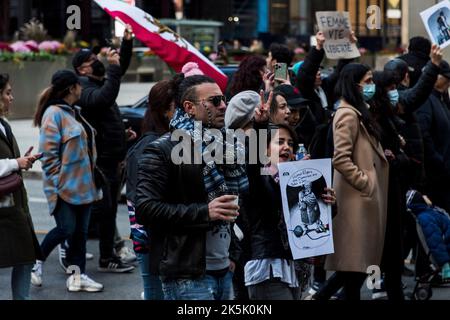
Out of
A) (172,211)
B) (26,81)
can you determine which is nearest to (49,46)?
(26,81)

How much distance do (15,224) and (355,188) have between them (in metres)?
2.20

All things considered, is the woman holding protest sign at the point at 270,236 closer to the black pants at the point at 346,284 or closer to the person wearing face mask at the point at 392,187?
the black pants at the point at 346,284

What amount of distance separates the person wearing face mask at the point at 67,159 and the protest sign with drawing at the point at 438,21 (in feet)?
9.33

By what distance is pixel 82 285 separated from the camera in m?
8.27

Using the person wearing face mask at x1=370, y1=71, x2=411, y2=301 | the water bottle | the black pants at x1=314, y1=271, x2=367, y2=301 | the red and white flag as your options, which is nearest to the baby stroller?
the person wearing face mask at x1=370, y1=71, x2=411, y2=301

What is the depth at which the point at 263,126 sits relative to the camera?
5.57 metres

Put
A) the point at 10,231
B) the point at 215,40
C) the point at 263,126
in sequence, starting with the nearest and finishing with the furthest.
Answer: the point at 263,126 < the point at 10,231 < the point at 215,40

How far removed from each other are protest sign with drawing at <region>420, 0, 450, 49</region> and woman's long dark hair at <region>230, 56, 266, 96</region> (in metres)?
1.55

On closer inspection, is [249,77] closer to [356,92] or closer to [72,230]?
[356,92]

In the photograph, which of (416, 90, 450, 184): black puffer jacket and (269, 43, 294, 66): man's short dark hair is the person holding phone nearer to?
(269, 43, 294, 66): man's short dark hair

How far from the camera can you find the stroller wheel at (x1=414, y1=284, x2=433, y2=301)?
25.7 feet

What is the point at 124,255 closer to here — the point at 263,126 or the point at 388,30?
the point at 263,126
